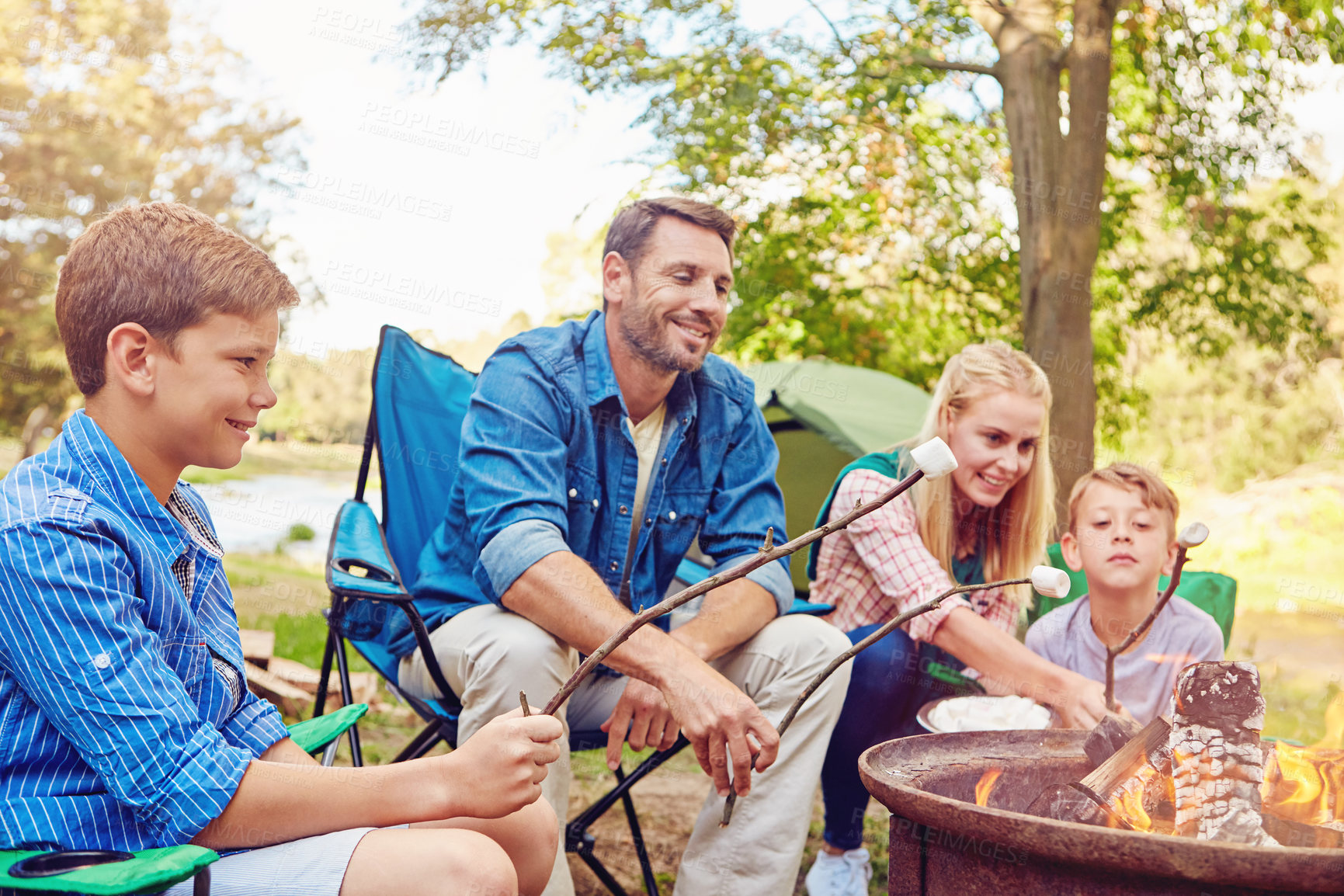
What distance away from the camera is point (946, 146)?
18.1 ft

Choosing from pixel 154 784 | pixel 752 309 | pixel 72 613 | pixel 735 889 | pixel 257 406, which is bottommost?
pixel 735 889

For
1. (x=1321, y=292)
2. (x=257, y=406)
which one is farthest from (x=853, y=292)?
(x=257, y=406)

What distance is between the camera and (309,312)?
6.20 metres

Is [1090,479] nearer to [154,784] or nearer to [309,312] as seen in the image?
[154,784]

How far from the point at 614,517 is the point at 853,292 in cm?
380

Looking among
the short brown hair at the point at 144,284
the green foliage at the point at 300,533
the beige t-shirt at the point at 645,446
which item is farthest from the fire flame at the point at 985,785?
the green foliage at the point at 300,533

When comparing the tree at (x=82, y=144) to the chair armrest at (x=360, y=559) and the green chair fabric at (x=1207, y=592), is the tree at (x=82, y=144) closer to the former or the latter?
the chair armrest at (x=360, y=559)

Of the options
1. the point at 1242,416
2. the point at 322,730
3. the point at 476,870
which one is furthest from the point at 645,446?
the point at 1242,416

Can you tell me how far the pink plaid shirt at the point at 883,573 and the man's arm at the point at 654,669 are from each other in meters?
0.63

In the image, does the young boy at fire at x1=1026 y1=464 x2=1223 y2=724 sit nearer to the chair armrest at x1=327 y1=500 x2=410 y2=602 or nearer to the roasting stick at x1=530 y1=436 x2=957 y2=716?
the roasting stick at x1=530 y1=436 x2=957 y2=716

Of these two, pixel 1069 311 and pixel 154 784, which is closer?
pixel 154 784

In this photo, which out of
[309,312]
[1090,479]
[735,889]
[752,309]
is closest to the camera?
[735,889]

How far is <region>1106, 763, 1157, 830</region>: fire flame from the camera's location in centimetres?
136

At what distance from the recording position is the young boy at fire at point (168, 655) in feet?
3.25
